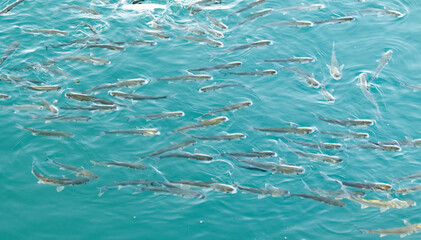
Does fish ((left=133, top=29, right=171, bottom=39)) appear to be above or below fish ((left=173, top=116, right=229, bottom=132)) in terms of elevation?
above

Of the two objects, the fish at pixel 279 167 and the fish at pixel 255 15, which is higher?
the fish at pixel 255 15

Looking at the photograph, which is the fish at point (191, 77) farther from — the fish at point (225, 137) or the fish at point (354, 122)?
the fish at point (354, 122)

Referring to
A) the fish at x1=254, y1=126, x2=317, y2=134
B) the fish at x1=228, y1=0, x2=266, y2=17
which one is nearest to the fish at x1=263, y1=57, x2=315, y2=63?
the fish at x1=254, y1=126, x2=317, y2=134

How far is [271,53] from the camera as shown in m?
13.5

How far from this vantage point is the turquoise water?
916 cm

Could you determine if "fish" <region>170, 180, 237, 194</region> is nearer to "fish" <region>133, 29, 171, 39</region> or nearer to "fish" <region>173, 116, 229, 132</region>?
"fish" <region>173, 116, 229, 132</region>

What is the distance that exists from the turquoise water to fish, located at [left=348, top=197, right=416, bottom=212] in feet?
0.66

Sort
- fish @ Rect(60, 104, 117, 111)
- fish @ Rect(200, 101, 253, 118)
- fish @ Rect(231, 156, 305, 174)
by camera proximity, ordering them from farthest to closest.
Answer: fish @ Rect(200, 101, 253, 118) → fish @ Rect(60, 104, 117, 111) → fish @ Rect(231, 156, 305, 174)

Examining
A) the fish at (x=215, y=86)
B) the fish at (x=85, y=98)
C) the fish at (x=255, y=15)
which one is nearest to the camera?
the fish at (x=85, y=98)

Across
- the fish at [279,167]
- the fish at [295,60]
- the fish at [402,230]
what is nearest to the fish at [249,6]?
the fish at [295,60]

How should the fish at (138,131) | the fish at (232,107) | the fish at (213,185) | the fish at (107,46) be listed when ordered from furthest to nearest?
Result: the fish at (107,46), the fish at (232,107), the fish at (138,131), the fish at (213,185)

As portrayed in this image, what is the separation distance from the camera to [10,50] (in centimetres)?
1305

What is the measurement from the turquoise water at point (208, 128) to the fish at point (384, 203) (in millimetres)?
202

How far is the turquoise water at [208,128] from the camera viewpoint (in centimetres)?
916
